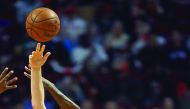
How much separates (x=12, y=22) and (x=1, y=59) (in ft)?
3.47

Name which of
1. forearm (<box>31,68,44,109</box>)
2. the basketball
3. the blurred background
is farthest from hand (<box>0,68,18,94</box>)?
the blurred background

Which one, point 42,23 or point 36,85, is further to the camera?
point 42,23

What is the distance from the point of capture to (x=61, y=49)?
11.0 m

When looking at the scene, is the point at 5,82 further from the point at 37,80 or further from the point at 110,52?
the point at 110,52

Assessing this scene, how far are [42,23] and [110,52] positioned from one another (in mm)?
6756

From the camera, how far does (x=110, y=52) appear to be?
11.4 m

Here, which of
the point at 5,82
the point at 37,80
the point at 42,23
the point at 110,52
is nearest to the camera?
the point at 37,80

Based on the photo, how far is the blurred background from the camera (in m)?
10.7

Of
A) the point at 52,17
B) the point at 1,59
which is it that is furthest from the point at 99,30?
the point at 52,17

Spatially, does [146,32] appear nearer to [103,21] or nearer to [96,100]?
[103,21]

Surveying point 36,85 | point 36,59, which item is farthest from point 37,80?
point 36,59

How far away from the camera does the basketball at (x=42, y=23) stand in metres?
4.65

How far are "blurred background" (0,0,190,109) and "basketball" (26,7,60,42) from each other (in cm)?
536

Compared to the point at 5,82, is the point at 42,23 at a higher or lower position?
higher
